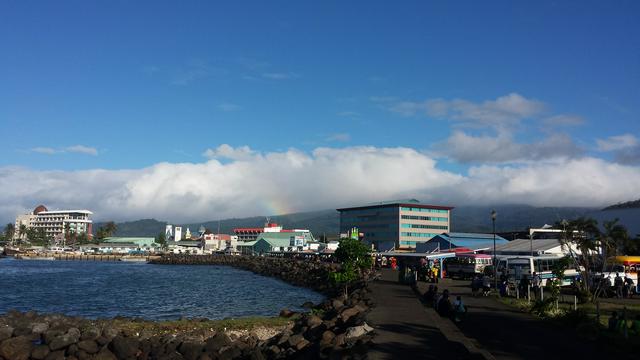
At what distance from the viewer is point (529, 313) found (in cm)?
2634

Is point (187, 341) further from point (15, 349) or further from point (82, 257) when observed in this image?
point (82, 257)

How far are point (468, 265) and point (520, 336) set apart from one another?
3197cm

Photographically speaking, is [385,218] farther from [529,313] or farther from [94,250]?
[529,313]

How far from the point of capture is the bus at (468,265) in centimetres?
5053

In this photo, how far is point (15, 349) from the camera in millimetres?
23781

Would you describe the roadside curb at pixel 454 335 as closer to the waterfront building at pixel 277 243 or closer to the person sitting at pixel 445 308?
the person sitting at pixel 445 308

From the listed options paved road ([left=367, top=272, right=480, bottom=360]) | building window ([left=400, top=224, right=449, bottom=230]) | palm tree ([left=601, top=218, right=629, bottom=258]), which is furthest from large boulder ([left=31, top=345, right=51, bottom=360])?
building window ([left=400, top=224, right=449, bottom=230])

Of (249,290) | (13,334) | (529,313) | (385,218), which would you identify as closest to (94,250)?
(385,218)

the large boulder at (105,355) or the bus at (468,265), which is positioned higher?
the bus at (468,265)

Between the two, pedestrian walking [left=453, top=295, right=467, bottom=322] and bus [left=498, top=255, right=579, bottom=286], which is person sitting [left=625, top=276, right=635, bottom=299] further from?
pedestrian walking [left=453, top=295, right=467, bottom=322]

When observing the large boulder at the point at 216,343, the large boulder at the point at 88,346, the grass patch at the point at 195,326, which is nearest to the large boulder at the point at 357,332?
the large boulder at the point at 216,343

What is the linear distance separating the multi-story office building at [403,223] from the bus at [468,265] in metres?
111

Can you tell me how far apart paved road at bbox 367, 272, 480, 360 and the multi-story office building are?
139m

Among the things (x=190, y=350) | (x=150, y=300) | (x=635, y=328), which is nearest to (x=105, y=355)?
(x=190, y=350)
